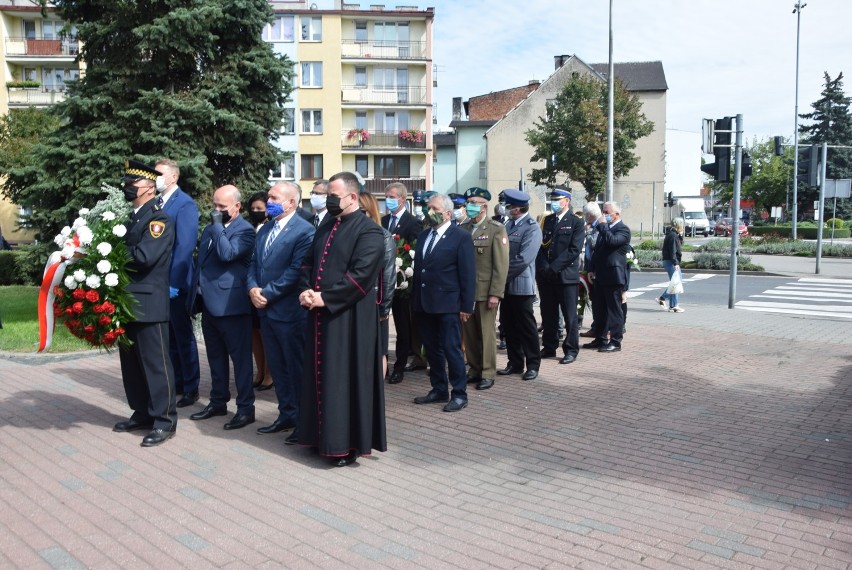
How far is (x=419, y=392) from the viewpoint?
27.5 ft

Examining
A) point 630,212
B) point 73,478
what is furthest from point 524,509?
point 630,212

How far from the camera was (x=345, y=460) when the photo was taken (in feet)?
19.2

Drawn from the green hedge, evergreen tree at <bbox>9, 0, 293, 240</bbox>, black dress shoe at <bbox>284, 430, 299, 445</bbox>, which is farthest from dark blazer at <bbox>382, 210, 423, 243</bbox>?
the green hedge

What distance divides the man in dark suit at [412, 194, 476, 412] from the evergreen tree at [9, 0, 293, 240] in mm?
8196

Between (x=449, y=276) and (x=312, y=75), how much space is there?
50900mm

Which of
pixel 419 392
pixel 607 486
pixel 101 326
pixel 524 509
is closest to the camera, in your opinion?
pixel 524 509

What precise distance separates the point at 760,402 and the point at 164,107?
38.5 feet

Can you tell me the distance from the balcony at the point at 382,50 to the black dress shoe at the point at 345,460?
53.1 m

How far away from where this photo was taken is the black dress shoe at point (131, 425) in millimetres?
A: 6770

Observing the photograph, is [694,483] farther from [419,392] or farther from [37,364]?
[37,364]

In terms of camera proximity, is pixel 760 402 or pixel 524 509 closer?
pixel 524 509

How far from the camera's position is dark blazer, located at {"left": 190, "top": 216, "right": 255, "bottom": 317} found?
6.78 metres

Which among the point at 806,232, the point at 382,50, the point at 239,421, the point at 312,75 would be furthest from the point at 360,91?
the point at 239,421

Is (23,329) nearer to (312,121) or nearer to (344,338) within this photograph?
(344,338)
